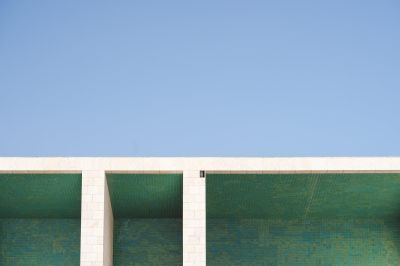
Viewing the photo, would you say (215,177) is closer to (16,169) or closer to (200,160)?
(200,160)

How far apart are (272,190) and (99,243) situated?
12.0 ft

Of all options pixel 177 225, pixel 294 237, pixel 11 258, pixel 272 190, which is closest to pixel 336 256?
pixel 294 237

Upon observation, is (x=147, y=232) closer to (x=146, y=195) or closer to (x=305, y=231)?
Answer: (x=146, y=195)

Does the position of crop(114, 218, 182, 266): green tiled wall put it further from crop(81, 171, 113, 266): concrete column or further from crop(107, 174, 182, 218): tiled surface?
crop(81, 171, 113, 266): concrete column

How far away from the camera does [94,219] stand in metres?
13.4

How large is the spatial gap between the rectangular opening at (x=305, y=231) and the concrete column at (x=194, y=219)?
1.65 meters

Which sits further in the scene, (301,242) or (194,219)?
(301,242)

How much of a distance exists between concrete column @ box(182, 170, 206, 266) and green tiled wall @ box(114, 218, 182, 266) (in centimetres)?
246

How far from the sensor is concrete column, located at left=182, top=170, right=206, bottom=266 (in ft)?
42.9

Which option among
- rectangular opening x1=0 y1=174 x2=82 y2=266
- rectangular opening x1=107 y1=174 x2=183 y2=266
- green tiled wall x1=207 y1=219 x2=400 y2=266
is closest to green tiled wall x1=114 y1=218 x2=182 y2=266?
rectangular opening x1=107 y1=174 x2=183 y2=266

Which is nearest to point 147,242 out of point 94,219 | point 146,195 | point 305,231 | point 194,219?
point 146,195

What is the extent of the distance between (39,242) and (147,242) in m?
2.35

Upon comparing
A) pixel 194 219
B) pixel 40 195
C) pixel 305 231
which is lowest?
pixel 194 219

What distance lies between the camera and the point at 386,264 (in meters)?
15.8
